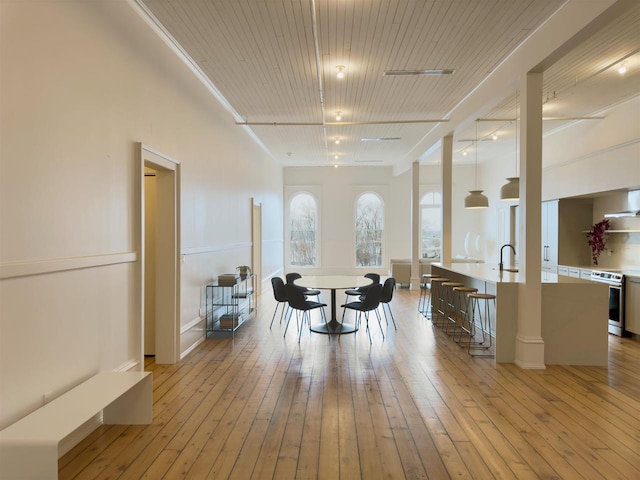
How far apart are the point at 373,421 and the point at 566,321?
285 cm

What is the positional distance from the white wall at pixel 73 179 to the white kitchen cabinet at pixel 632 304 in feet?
20.8

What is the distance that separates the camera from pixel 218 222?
21.9 ft

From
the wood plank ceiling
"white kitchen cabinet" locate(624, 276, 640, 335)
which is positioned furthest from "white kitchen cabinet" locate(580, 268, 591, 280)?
the wood plank ceiling

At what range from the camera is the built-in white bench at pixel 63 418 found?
219cm

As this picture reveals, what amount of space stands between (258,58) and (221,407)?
396 cm

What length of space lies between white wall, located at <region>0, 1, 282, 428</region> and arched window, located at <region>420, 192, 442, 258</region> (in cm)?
1059

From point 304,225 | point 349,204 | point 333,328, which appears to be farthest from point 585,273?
point 304,225

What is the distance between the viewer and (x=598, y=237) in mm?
7586

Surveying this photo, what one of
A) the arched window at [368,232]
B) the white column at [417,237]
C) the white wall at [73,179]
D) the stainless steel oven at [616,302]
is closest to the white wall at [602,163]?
the stainless steel oven at [616,302]

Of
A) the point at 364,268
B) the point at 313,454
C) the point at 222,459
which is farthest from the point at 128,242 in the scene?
the point at 364,268

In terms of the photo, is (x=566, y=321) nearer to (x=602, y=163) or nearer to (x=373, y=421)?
(x=373, y=421)

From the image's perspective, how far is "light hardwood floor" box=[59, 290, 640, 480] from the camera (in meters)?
2.72

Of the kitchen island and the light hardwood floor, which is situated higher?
the kitchen island

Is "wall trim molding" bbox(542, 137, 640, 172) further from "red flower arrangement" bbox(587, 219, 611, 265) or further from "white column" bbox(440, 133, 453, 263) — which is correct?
"white column" bbox(440, 133, 453, 263)
